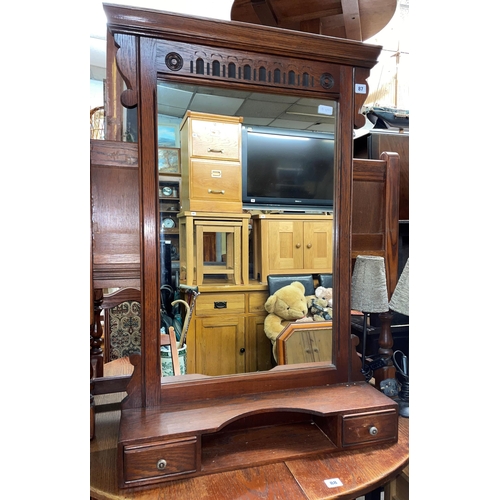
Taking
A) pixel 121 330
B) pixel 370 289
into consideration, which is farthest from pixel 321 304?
pixel 121 330

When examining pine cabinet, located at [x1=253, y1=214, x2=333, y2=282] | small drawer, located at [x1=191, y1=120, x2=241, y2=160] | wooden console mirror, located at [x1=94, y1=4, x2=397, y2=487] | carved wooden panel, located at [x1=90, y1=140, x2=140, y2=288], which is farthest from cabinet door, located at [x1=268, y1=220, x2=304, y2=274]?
carved wooden panel, located at [x1=90, y1=140, x2=140, y2=288]

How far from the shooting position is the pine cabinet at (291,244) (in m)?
0.94

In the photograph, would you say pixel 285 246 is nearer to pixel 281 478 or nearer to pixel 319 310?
pixel 319 310

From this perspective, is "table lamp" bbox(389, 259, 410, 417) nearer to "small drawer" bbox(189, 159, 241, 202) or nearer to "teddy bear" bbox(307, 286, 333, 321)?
"teddy bear" bbox(307, 286, 333, 321)

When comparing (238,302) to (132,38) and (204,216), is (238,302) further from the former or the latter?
(132,38)

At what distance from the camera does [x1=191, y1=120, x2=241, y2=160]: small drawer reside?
3.01ft

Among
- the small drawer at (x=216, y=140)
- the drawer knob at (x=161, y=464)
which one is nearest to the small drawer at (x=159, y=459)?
the drawer knob at (x=161, y=464)

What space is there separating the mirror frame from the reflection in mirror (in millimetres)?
33

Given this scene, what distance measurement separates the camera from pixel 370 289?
94 cm

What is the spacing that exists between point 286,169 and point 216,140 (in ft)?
0.69

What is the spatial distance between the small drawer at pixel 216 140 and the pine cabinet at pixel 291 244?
0.64 ft
